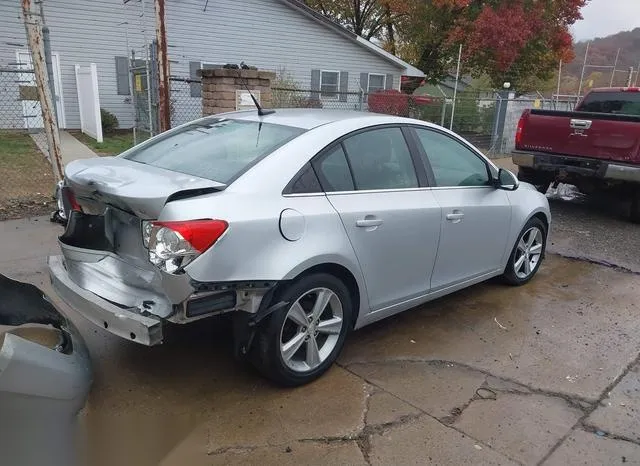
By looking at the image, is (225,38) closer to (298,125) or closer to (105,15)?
(105,15)

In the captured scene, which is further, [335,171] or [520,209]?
[520,209]

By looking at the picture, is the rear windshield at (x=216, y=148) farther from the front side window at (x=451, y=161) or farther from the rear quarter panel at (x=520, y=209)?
the rear quarter panel at (x=520, y=209)

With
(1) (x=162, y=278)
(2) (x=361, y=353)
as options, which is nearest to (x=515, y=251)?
(2) (x=361, y=353)

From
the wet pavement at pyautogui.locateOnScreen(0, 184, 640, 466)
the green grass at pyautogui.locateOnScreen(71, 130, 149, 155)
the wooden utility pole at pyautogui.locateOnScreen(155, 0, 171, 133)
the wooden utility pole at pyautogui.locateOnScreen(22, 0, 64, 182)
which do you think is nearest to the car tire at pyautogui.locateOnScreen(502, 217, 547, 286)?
the wet pavement at pyautogui.locateOnScreen(0, 184, 640, 466)

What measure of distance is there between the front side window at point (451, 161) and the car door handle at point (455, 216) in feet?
0.73

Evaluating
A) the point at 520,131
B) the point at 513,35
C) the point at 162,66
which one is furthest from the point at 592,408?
the point at 513,35

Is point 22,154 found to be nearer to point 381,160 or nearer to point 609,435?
point 381,160

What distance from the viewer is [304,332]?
10.1ft

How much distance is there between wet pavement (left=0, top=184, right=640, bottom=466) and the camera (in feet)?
8.75

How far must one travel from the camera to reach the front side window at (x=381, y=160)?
132 inches

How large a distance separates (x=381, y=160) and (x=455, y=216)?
0.73m

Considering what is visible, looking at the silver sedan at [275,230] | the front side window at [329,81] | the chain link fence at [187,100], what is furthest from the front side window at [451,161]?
the front side window at [329,81]

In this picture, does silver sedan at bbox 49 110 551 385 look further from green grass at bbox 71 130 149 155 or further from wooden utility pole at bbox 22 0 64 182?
green grass at bbox 71 130 149 155

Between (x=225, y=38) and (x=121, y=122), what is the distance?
4285mm
